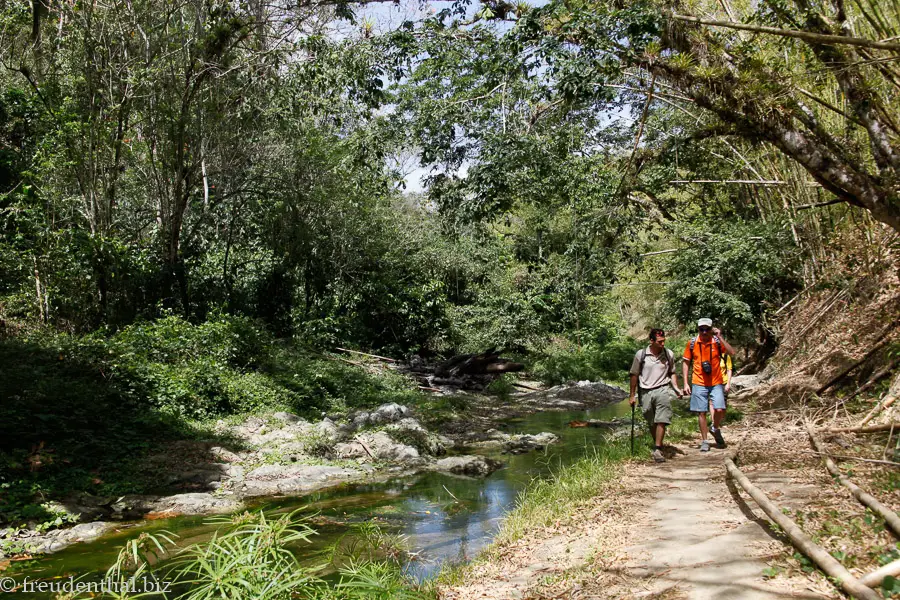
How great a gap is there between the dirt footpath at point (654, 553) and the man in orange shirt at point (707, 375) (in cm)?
191

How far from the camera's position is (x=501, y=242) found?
28172 millimetres

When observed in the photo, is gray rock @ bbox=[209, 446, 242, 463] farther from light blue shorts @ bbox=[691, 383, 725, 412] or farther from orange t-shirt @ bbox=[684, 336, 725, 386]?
orange t-shirt @ bbox=[684, 336, 725, 386]

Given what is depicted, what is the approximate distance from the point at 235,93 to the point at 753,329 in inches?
601

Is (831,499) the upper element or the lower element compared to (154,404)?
lower

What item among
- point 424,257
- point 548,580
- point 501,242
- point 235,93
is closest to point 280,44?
point 235,93

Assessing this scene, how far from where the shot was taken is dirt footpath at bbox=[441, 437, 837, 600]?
3955 millimetres

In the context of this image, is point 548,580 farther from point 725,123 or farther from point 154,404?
point 154,404

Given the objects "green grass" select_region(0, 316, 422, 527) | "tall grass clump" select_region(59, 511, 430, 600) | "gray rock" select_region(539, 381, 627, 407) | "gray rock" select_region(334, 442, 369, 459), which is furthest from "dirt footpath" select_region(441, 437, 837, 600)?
"gray rock" select_region(539, 381, 627, 407)

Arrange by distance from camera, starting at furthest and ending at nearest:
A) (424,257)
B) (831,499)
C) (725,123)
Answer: (424,257), (725,123), (831,499)

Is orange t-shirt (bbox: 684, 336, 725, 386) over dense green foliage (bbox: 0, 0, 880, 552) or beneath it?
beneath

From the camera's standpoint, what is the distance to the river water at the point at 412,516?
20.4 feet

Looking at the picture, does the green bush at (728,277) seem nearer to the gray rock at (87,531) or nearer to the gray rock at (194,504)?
the gray rock at (194,504)

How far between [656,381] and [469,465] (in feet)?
11.4

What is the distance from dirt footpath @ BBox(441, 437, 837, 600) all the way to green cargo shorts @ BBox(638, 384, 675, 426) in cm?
129
